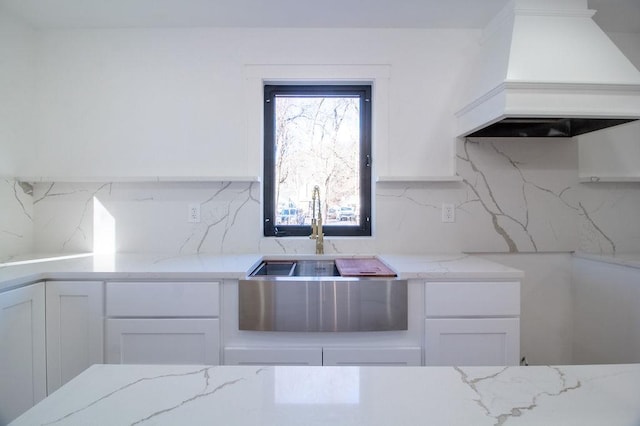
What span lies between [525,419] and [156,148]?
2182mm

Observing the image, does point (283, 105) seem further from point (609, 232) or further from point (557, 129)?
point (609, 232)

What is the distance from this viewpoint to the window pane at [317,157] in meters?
2.11

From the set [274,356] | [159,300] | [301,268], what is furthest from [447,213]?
[159,300]

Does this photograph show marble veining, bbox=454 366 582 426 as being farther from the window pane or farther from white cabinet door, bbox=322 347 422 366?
the window pane

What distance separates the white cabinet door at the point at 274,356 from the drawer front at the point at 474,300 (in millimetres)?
570

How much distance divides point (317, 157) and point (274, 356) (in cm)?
127

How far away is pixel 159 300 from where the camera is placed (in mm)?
1429

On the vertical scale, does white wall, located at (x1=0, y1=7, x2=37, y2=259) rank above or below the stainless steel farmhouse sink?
above

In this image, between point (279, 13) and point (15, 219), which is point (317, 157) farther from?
point (15, 219)

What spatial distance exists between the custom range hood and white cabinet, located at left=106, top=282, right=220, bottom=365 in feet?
5.77

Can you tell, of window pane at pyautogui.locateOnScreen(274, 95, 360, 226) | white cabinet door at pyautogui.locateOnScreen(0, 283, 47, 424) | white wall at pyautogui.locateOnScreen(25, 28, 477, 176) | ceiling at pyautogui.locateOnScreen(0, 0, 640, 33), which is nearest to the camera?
white cabinet door at pyautogui.locateOnScreen(0, 283, 47, 424)

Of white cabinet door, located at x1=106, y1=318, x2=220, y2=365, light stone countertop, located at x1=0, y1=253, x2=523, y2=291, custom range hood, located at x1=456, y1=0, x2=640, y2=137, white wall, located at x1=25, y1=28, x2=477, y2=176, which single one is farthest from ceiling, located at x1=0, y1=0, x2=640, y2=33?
white cabinet door, located at x1=106, y1=318, x2=220, y2=365

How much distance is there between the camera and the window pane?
2.11 metres

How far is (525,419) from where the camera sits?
444 mm
